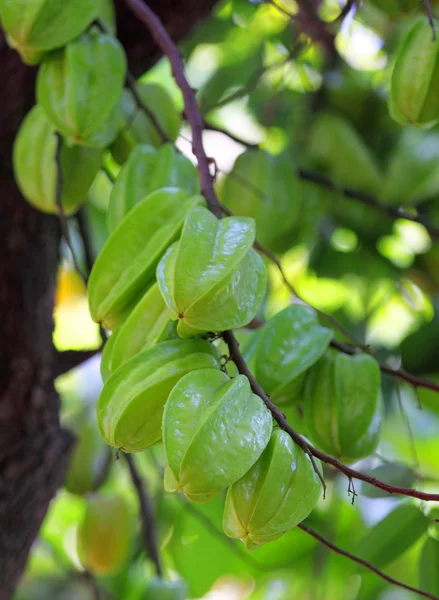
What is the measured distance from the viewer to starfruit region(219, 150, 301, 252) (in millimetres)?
1192

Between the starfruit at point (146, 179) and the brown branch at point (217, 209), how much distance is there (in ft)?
0.26

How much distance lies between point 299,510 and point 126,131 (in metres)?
0.59

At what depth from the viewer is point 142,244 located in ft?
2.22

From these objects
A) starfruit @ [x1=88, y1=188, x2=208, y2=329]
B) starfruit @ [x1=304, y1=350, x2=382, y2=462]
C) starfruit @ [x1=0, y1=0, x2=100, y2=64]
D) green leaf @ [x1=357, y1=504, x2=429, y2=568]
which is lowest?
green leaf @ [x1=357, y1=504, x2=429, y2=568]

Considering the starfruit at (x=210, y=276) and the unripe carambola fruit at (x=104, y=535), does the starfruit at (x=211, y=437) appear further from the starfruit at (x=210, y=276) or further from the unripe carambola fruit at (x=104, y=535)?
the unripe carambola fruit at (x=104, y=535)

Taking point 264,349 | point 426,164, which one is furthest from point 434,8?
point 264,349

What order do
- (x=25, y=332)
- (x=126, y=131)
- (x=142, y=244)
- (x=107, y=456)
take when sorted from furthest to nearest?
(x=107, y=456) < (x=25, y=332) < (x=126, y=131) < (x=142, y=244)

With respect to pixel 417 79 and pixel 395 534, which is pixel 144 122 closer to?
pixel 417 79

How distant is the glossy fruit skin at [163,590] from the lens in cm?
116

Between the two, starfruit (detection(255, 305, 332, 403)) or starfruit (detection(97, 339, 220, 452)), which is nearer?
starfruit (detection(97, 339, 220, 452))

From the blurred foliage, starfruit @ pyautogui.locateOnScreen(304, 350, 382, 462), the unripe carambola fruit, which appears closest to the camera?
starfruit @ pyautogui.locateOnScreen(304, 350, 382, 462)

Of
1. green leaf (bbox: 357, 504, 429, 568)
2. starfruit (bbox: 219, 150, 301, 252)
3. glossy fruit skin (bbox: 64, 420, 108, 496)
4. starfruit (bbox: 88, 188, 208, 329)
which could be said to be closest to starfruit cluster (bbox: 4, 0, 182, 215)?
starfruit (bbox: 88, 188, 208, 329)

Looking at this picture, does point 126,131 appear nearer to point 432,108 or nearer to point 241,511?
point 432,108

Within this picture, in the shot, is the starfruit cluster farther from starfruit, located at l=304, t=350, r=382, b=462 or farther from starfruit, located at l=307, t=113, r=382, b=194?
starfruit, located at l=307, t=113, r=382, b=194
